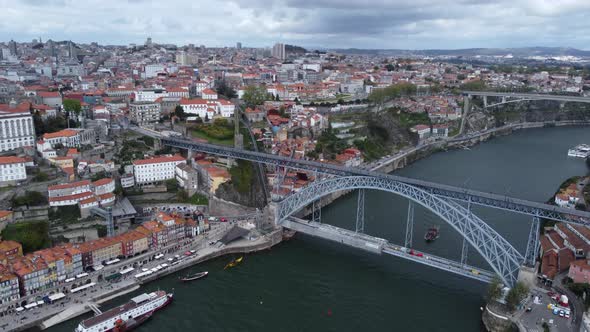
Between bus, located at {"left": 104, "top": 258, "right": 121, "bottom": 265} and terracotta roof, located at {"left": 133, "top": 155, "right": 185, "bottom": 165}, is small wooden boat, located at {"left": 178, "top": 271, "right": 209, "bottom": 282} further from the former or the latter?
terracotta roof, located at {"left": 133, "top": 155, "right": 185, "bottom": 165}

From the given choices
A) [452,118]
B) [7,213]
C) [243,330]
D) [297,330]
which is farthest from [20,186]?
[452,118]

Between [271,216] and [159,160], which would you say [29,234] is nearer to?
[159,160]

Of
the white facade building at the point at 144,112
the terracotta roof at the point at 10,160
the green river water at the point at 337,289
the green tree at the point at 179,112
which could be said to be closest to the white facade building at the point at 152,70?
the white facade building at the point at 144,112

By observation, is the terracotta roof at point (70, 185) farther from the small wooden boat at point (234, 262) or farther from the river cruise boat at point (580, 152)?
the river cruise boat at point (580, 152)

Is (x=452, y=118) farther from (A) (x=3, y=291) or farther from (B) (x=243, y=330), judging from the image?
(A) (x=3, y=291)

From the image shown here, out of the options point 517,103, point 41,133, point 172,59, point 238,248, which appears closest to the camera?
point 238,248
